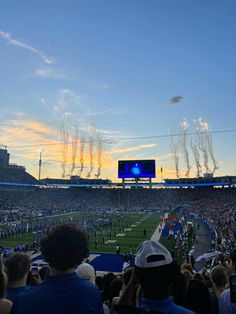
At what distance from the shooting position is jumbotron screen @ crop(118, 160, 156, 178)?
2393 inches

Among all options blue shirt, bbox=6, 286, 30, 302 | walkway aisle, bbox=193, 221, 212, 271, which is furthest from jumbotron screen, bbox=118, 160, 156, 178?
blue shirt, bbox=6, 286, 30, 302

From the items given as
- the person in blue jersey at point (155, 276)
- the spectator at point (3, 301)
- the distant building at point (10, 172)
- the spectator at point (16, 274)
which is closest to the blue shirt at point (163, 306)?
the person in blue jersey at point (155, 276)

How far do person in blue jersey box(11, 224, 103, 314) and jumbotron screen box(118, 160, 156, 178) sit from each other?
58571mm

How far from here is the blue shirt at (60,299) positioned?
198 cm

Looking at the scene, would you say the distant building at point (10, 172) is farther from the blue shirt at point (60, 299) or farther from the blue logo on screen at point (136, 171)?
the blue shirt at point (60, 299)

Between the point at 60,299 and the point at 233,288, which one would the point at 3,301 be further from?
the point at 233,288

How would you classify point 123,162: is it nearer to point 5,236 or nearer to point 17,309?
point 5,236

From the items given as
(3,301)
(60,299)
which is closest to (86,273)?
(3,301)

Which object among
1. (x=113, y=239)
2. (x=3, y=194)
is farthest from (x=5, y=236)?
(x=3, y=194)

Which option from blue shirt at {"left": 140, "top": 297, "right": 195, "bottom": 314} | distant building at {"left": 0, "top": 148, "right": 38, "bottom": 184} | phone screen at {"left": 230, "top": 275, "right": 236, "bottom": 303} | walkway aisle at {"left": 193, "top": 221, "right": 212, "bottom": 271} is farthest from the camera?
distant building at {"left": 0, "top": 148, "right": 38, "bottom": 184}

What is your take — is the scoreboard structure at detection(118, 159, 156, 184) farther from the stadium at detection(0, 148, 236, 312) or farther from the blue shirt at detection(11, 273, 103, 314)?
the blue shirt at detection(11, 273, 103, 314)

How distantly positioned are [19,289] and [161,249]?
1.84m

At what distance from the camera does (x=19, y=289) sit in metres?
3.19

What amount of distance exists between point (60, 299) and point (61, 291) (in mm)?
53
